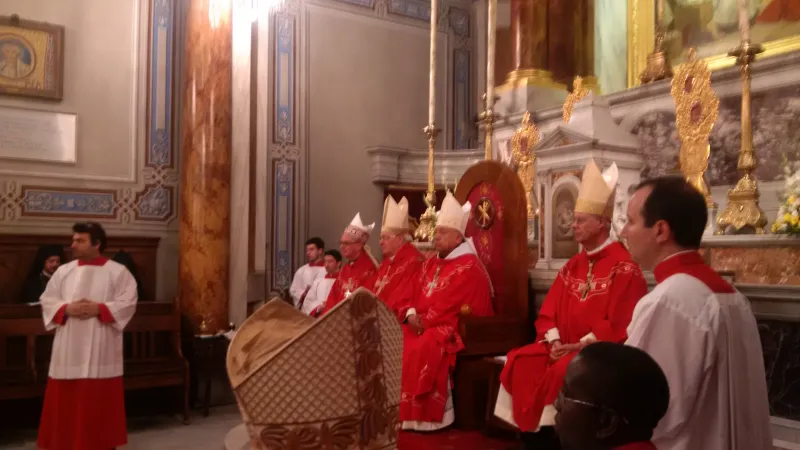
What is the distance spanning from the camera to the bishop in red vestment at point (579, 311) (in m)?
3.58

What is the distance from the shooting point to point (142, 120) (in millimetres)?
7785

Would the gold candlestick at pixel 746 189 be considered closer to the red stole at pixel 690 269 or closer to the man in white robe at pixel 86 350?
the red stole at pixel 690 269

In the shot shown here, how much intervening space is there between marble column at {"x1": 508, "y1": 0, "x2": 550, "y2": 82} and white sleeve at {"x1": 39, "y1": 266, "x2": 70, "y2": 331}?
213 inches

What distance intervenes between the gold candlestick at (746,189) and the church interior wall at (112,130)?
5754mm

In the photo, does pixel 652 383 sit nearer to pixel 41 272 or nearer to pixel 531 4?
pixel 41 272

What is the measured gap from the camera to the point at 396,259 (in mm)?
5691

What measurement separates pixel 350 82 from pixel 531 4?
2.62 m

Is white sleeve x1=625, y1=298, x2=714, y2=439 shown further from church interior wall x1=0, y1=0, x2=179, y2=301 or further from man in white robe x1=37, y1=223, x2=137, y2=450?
church interior wall x1=0, y1=0, x2=179, y2=301

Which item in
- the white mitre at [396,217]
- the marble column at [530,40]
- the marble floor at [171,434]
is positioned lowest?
the marble floor at [171,434]

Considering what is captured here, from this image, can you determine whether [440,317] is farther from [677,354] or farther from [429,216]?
[677,354]

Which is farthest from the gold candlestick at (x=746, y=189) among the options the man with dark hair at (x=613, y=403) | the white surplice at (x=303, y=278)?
the white surplice at (x=303, y=278)

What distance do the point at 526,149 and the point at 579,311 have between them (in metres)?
3.72

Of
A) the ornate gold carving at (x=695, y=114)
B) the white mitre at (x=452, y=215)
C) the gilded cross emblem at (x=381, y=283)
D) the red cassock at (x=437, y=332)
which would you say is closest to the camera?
the red cassock at (x=437, y=332)

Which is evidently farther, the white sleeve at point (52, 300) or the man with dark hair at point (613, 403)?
the white sleeve at point (52, 300)
